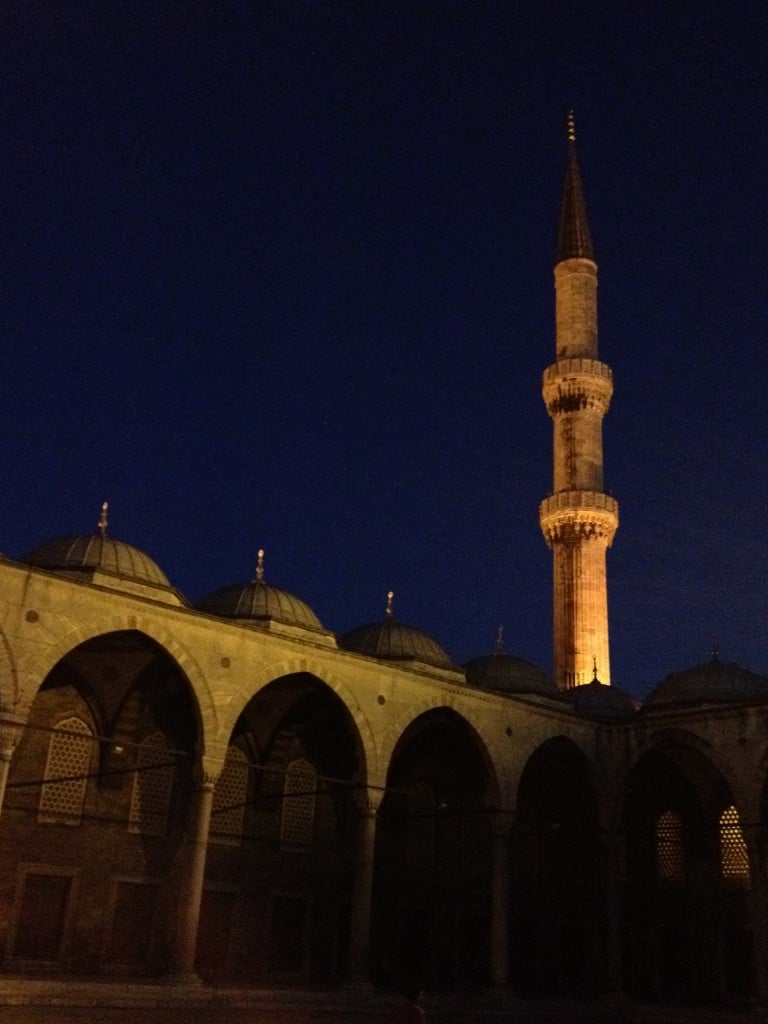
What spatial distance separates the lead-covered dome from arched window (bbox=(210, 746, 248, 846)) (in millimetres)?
3314

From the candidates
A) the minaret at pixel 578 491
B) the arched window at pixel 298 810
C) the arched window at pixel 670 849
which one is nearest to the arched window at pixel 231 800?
the arched window at pixel 298 810

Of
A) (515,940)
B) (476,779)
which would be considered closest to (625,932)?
(515,940)

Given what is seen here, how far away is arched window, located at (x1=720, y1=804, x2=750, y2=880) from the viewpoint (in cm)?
2178

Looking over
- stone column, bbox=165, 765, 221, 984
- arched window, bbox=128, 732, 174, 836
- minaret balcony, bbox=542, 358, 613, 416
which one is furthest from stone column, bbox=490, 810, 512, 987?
minaret balcony, bbox=542, 358, 613, 416

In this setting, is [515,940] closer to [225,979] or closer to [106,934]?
[225,979]

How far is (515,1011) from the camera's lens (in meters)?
18.5

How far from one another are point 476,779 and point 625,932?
13.7ft

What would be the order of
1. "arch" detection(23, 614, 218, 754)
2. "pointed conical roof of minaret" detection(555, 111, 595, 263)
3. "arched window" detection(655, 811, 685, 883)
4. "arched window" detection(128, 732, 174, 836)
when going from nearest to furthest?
1. "arch" detection(23, 614, 218, 754)
2. "arched window" detection(128, 732, 174, 836)
3. "arched window" detection(655, 811, 685, 883)
4. "pointed conical roof of minaret" detection(555, 111, 595, 263)

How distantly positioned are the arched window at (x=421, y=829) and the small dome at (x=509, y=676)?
9.14 feet

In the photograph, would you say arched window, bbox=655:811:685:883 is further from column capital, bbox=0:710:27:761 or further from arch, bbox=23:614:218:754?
column capital, bbox=0:710:27:761

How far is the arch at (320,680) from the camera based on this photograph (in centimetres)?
1648

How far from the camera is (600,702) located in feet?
84.1

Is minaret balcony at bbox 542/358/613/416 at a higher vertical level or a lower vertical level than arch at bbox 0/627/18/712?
higher

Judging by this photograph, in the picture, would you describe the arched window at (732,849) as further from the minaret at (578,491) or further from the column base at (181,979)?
the column base at (181,979)
